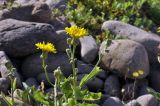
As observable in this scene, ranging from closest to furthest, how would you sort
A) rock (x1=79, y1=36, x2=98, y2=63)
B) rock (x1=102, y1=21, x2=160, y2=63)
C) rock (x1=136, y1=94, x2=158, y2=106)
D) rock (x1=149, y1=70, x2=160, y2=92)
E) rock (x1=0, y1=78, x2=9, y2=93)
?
rock (x1=0, y1=78, x2=9, y2=93), rock (x1=136, y1=94, x2=158, y2=106), rock (x1=79, y1=36, x2=98, y2=63), rock (x1=149, y1=70, x2=160, y2=92), rock (x1=102, y1=21, x2=160, y2=63)

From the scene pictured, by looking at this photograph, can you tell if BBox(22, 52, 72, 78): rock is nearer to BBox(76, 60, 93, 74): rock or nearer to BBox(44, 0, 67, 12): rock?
BBox(76, 60, 93, 74): rock

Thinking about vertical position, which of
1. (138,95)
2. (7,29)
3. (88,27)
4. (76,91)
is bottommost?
(138,95)

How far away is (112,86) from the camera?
570cm

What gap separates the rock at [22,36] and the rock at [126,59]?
2.45 ft

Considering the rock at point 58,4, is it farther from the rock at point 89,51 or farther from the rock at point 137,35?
the rock at point 89,51

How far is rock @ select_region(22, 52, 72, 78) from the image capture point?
216 inches

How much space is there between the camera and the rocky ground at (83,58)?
5398 millimetres

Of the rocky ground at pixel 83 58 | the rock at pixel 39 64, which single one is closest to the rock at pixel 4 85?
the rocky ground at pixel 83 58

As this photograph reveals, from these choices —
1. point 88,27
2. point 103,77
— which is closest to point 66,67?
point 103,77

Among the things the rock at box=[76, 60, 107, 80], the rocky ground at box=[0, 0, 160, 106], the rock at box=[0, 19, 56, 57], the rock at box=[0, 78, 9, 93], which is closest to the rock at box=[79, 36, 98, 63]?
the rocky ground at box=[0, 0, 160, 106]

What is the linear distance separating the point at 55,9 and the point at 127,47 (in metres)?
1.66

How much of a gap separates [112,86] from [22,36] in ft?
4.13

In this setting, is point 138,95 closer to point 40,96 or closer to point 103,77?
point 103,77

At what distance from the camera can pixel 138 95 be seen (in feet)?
19.0
